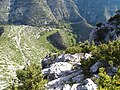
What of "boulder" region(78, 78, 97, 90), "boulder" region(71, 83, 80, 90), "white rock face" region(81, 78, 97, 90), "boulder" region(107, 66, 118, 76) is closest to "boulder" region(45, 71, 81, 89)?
"boulder" region(71, 83, 80, 90)

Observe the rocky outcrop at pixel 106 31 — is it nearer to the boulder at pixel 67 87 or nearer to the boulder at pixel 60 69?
the boulder at pixel 60 69

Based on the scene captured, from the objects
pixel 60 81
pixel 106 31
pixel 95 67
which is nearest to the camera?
pixel 95 67

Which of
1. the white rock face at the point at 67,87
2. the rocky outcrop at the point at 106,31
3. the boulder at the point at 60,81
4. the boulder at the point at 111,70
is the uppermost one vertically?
the rocky outcrop at the point at 106,31

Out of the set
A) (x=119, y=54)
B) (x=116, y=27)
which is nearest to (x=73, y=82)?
(x=119, y=54)

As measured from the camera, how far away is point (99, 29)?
14388 centimetres

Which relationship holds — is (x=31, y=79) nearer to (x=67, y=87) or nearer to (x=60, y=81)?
(x=60, y=81)

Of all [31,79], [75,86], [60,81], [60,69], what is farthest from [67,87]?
[60,69]

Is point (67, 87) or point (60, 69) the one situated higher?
point (60, 69)

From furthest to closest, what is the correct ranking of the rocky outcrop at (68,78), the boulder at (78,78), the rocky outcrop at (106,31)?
1. the rocky outcrop at (106,31)
2. the boulder at (78,78)
3. the rocky outcrop at (68,78)

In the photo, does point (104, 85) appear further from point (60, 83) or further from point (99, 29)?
point (99, 29)

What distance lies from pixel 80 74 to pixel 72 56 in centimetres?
2588

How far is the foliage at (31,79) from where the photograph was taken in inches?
2987

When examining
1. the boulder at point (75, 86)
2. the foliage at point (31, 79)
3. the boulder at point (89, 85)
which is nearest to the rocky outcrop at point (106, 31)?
the boulder at point (75, 86)

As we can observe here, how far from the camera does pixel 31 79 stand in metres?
77.2
